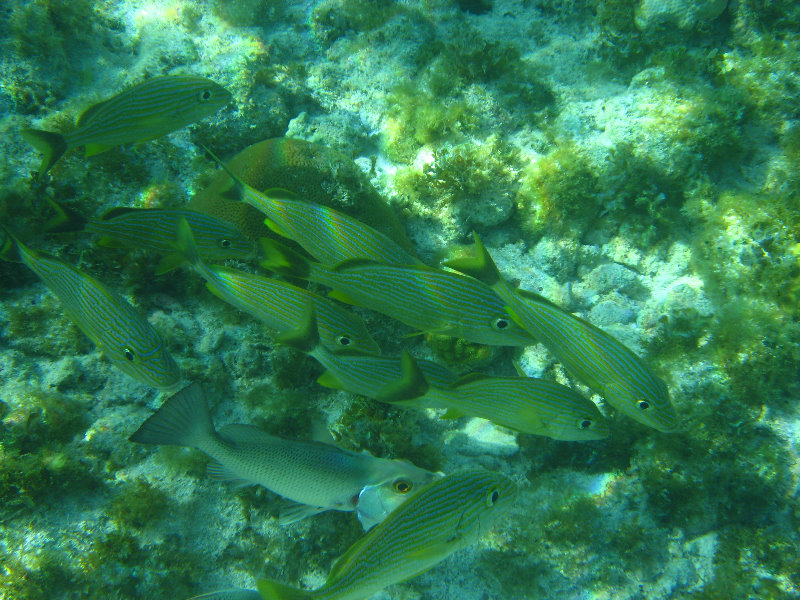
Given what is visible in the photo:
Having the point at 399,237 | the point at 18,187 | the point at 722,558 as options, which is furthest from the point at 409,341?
the point at 18,187

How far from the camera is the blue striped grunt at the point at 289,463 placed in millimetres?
2314

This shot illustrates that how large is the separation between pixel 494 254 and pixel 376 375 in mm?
2672

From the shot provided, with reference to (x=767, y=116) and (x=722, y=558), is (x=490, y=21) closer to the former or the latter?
(x=767, y=116)

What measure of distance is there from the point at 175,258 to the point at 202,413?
1.19 metres

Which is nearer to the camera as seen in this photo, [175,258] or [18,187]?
[175,258]

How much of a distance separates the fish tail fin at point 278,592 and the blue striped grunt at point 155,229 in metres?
2.14

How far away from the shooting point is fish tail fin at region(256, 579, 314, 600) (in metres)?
1.87

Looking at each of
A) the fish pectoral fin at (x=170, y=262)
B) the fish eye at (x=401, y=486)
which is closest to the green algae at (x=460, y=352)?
the fish eye at (x=401, y=486)

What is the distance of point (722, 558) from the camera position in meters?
3.14

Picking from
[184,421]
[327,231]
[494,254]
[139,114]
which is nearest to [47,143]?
[139,114]

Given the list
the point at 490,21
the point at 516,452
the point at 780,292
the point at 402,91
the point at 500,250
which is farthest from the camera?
the point at 490,21

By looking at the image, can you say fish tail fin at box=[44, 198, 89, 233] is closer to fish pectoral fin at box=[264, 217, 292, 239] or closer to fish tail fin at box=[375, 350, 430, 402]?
fish pectoral fin at box=[264, 217, 292, 239]

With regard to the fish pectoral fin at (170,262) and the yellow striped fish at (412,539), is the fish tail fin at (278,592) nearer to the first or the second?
the yellow striped fish at (412,539)

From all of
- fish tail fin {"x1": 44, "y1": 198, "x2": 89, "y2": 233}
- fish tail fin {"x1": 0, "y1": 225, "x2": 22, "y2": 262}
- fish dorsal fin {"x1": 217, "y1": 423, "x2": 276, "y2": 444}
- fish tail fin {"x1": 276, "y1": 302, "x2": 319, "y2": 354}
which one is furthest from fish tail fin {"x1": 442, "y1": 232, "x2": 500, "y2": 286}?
fish tail fin {"x1": 0, "y1": 225, "x2": 22, "y2": 262}
